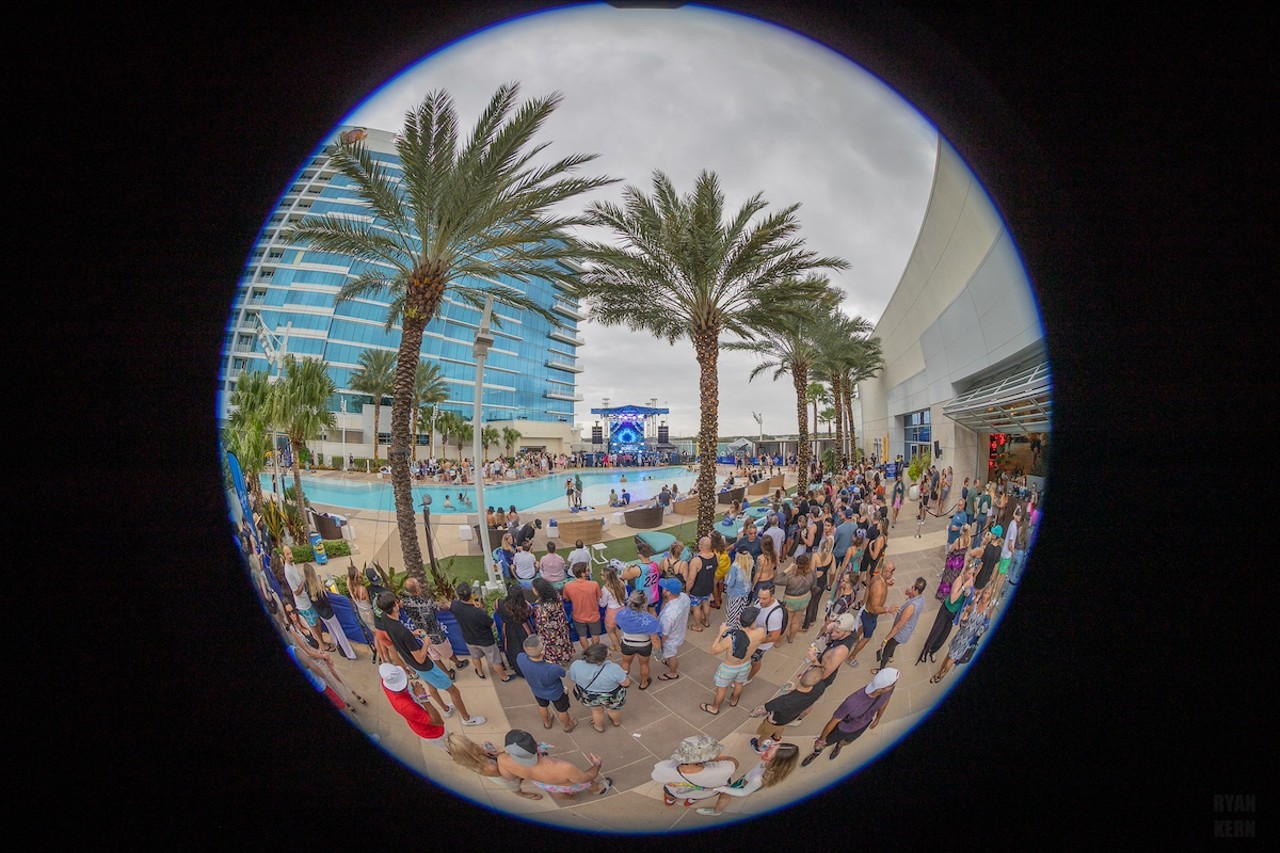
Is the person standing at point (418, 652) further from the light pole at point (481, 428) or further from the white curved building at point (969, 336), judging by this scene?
the white curved building at point (969, 336)

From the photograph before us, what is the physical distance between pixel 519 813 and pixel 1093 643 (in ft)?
8.64

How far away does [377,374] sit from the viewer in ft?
5.58

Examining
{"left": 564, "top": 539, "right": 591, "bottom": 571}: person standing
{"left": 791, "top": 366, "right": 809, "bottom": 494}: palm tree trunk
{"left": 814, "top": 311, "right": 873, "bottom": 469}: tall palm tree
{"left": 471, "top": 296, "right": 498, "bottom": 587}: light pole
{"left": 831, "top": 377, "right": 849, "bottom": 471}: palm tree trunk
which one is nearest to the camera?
{"left": 471, "top": 296, "right": 498, "bottom": 587}: light pole

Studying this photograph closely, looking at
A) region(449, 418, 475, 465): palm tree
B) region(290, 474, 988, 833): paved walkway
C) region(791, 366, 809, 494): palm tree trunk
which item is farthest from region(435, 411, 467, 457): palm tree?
region(791, 366, 809, 494): palm tree trunk

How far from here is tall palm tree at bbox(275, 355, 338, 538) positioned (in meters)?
1.66

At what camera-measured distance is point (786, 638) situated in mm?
1729

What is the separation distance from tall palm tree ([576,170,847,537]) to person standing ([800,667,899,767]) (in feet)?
4.28

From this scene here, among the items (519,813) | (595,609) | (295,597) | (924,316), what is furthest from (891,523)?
(295,597)

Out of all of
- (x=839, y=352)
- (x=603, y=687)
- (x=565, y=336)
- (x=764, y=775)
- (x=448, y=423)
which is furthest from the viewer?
(x=839, y=352)

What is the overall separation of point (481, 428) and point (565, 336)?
72 centimetres

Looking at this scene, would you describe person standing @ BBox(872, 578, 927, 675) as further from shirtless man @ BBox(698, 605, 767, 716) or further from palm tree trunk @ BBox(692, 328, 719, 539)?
palm tree trunk @ BBox(692, 328, 719, 539)

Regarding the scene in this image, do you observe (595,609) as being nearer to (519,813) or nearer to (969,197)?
(519,813)

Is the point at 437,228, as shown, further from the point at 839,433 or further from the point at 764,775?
the point at 839,433

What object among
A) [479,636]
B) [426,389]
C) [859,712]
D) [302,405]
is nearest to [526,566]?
[479,636]
